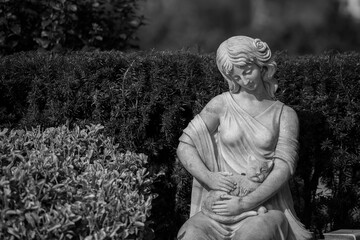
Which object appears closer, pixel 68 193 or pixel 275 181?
pixel 68 193

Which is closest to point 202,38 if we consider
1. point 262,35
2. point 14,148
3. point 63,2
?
point 262,35

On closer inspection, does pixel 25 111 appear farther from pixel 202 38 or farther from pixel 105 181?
pixel 202 38

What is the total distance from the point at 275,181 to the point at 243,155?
0.33 m

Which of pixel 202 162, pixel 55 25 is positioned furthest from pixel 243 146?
pixel 55 25

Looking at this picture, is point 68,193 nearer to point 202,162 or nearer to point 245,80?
point 202,162

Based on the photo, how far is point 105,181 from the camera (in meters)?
5.66

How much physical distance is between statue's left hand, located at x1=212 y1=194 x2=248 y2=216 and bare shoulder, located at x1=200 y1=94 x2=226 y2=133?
1.89 feet

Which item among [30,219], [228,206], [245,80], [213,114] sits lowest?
[30,219]

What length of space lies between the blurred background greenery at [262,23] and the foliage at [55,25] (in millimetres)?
8950

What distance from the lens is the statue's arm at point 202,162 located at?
5.87 meters

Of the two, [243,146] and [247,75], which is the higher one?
[247,75]

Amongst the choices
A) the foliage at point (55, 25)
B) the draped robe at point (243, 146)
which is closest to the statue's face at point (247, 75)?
the draped robe at point (243, 146)

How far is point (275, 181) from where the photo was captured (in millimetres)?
5809

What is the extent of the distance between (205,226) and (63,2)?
3.79 m
